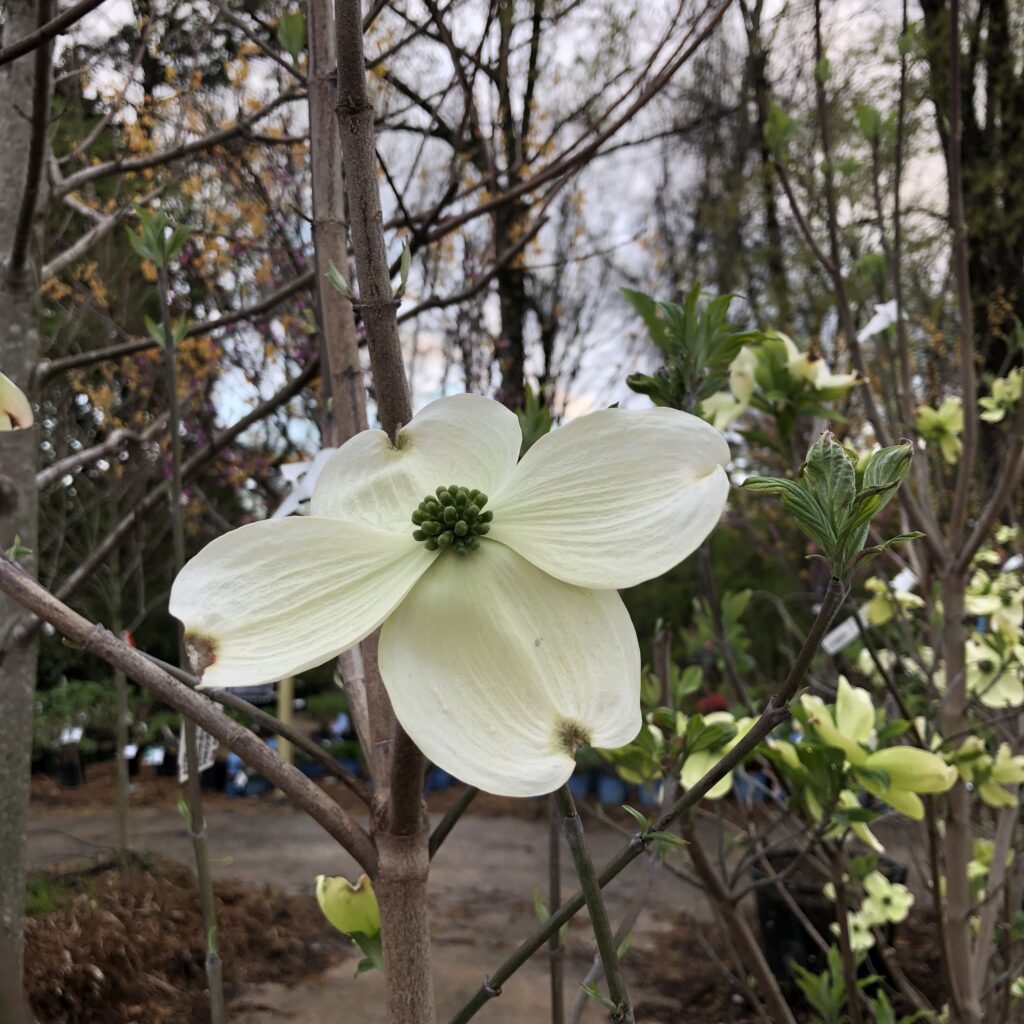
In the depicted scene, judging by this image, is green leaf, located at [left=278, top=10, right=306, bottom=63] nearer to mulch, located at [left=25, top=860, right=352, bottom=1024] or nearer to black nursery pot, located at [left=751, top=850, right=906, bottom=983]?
mulch, located at [left=25, top=860, right=352, bottom=1024]

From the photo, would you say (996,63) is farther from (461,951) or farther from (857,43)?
(461,951)

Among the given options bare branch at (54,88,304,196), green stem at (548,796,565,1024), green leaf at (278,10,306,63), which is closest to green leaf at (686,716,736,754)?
green stem at (548,796,565,1024)

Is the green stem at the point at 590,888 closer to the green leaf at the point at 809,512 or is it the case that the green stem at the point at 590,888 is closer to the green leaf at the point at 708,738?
the green leaf at the point at 809,512

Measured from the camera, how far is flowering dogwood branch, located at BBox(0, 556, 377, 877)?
0.98 feet

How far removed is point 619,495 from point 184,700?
0.58 feet

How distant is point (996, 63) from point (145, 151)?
3.94 meters

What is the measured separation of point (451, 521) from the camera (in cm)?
28

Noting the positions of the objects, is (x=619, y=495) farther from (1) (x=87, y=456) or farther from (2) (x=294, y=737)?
(1) (x=87, y=456)

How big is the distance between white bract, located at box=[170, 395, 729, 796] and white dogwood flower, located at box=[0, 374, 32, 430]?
4.4 inches

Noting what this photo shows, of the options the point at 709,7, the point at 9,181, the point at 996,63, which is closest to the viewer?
the point at 709,7

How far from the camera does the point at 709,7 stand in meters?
0.77

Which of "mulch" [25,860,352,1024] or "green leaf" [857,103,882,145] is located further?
"mulch" [25,860,352,1024]

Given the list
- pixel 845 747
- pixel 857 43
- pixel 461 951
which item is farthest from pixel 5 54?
pixel 857 43

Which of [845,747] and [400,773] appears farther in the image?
[845,747]
